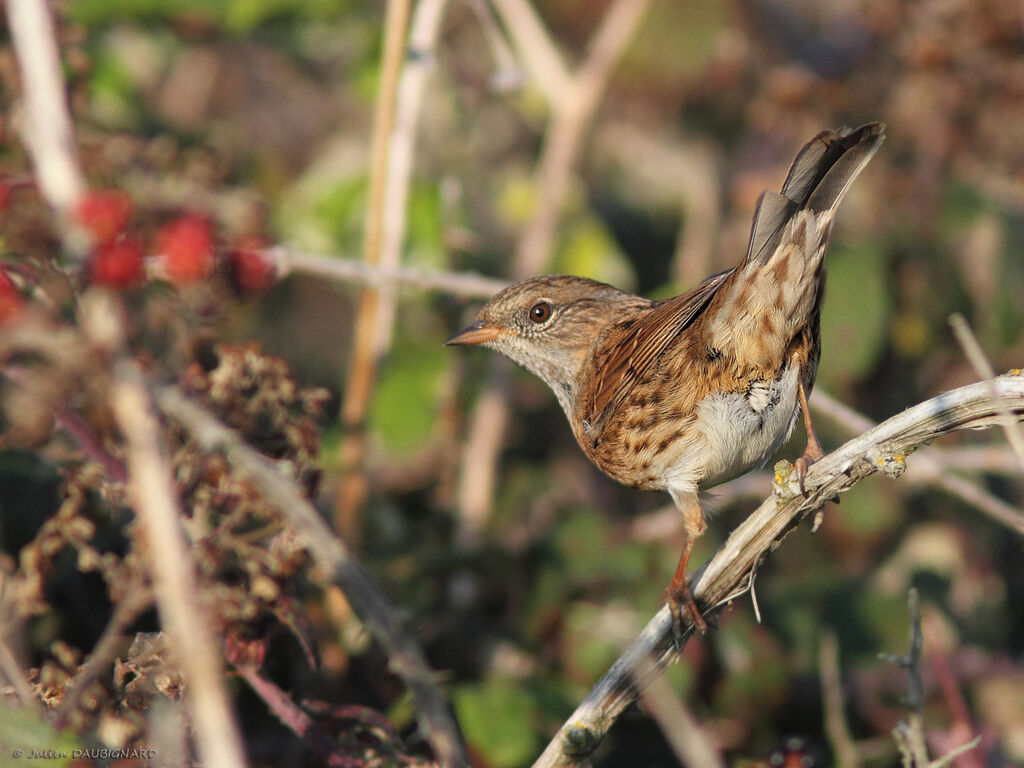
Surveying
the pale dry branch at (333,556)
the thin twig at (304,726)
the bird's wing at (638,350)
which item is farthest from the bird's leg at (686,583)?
the thin twig at (304,726)

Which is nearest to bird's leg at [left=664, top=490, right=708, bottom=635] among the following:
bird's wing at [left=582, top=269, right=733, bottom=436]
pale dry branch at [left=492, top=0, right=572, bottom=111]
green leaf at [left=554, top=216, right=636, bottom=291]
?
bird's wing at [left=582, top=269, right=733, bottom=436]

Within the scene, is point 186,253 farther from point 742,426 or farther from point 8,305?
point 742,426

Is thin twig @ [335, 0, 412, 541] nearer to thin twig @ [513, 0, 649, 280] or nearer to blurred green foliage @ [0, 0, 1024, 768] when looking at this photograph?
blurred green foliage @ [0, 0, 1024, 768]

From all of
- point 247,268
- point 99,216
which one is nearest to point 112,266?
point 99,216

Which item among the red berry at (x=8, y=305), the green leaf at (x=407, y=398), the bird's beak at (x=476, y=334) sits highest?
the green leaf at (x=407, y=398)

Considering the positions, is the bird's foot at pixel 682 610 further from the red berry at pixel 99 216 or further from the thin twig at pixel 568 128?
the thin twig at pixel 568 128

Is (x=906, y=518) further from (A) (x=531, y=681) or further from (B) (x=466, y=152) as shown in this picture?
(B) (x=466, y=152)

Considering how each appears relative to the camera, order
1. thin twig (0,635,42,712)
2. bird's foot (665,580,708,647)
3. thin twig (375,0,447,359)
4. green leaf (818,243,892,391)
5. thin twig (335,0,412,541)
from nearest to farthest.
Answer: thin twig (0,635,42,712) → bird's foot (665,580,708,647) → thin twig (335,0,412,541) → thin twig (375,0,447,359) → green leaf (818,243,892,391)
